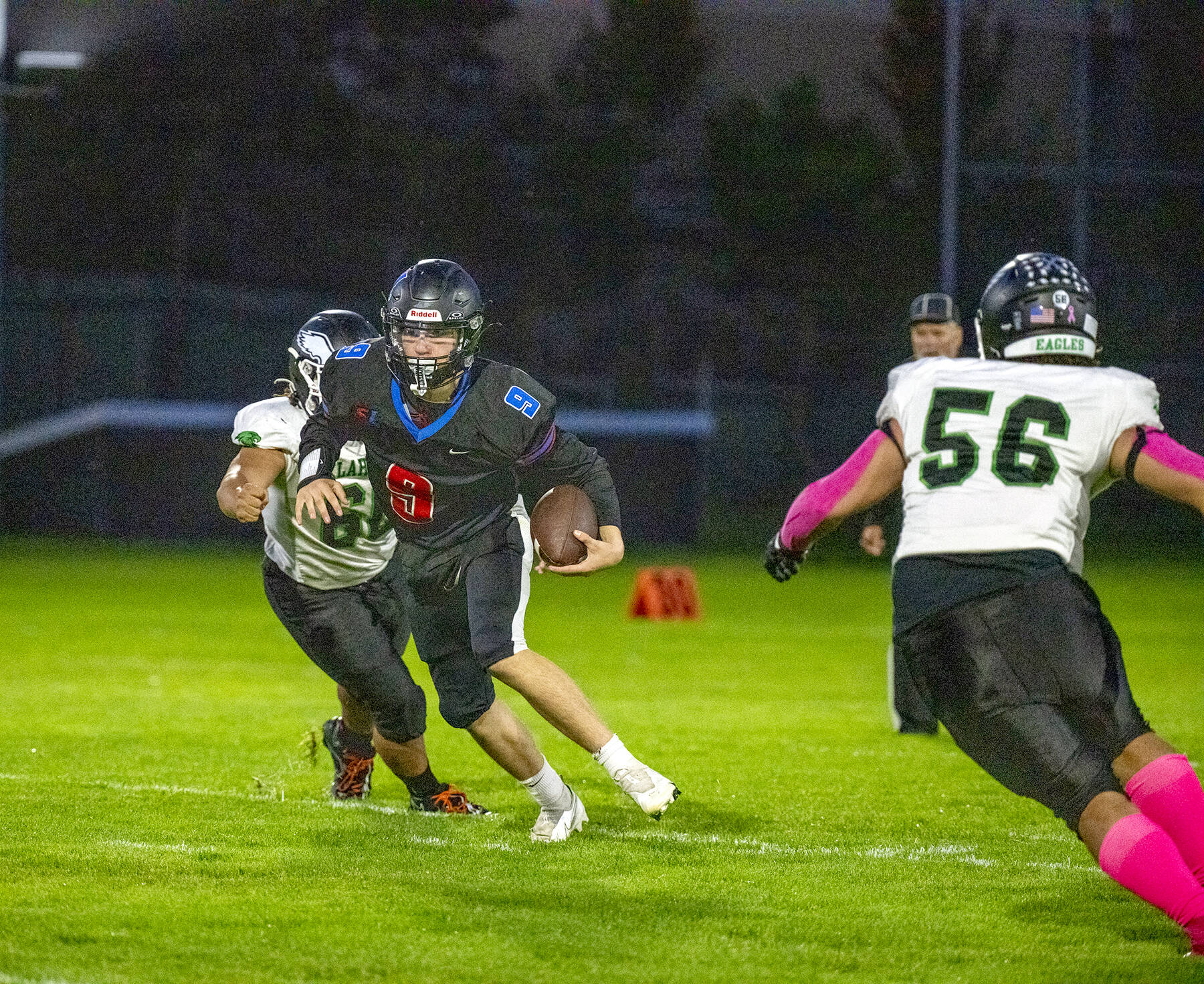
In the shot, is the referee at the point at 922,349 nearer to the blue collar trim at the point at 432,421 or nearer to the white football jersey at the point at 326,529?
the white football jersey at the point at 326,529

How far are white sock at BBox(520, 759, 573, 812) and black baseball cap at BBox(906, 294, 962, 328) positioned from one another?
3425mm

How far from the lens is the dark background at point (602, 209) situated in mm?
24312

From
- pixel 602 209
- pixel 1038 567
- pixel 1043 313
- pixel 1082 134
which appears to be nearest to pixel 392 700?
pixel 1038 567

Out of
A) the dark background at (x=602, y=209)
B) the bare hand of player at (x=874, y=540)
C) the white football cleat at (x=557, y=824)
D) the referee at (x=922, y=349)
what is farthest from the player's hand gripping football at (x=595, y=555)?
the dark background at (x=602, y=209)

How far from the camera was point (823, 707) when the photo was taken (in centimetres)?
831

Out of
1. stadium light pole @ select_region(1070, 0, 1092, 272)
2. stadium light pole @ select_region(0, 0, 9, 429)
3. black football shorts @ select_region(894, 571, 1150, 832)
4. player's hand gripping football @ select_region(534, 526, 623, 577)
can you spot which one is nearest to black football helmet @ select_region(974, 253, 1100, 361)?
black football shorts @ select_region(894, 571, 1150, 832)

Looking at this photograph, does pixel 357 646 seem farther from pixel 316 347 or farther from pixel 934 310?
pixel 934 310

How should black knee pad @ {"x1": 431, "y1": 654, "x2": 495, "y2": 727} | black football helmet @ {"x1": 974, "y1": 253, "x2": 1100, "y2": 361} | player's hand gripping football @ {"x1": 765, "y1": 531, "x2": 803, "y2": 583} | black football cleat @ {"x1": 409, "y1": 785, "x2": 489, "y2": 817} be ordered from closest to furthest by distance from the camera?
black football helmet @ {"x1": 974, "y1": 253, "x2": 1100, "y2": 361}, player's hand gripping football @ {"x1": 765, "y1": 531, "x2": 803, "y2": 583}, black knee pad @ {"x1": 431, "y1": 654, "x2": 495, "y2": 727}, black football cleat @ {"x1": 409, "y1": 785, "x2": 489, "y2": 817}

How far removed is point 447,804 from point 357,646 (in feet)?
2.04

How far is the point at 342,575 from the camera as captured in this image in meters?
5.36

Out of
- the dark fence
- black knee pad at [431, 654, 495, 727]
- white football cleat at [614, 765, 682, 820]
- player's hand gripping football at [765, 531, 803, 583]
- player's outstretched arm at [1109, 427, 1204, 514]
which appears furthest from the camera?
the dark fence

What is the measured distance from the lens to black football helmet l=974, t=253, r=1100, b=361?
3922 mm

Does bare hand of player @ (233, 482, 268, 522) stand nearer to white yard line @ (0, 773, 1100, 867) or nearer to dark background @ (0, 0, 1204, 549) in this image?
white yard line @ (0, 773, 1100, 867)

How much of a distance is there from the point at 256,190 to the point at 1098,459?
2433 cm
